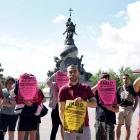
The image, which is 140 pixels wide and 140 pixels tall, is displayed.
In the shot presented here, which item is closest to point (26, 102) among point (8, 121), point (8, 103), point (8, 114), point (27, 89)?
point (27, 89)

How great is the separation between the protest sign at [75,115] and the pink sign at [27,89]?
1.18 meters

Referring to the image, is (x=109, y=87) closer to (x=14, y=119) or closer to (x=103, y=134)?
(x=103, y=134)

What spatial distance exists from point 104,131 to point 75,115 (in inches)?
60.7

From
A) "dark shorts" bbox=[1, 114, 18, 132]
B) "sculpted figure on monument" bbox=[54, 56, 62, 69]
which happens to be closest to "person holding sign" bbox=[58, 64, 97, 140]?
"dark shorts" bbox=[1, 114, 18, 132]

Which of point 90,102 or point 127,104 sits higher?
point 90,102

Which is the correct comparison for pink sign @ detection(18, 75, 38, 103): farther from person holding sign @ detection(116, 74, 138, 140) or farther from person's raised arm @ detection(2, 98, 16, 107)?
person holding sign @ detection(116, 74, 138, 140)

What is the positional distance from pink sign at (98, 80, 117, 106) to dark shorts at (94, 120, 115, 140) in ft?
1.67

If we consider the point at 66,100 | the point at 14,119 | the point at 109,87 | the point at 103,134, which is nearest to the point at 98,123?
the point at 103,134

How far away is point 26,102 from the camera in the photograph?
164 inches

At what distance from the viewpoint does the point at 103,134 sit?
4488 mm

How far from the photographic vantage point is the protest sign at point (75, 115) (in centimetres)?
325

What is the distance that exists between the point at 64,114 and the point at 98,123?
5.02 ft

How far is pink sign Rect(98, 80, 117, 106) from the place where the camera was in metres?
4.31

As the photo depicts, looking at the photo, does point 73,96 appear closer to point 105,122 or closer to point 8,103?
point 105,122
